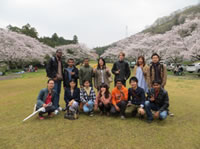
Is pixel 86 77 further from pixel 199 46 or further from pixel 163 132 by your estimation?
pixel 199 46

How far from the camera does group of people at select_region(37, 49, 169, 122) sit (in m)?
3.58

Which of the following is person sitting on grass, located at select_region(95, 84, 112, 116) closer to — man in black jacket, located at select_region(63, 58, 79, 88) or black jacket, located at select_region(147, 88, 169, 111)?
man in black jacket, located at select_region(63, 58, 79, 88)

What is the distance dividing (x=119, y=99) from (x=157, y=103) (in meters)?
1.06

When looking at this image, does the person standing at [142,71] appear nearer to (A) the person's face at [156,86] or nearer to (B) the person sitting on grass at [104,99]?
(A) the person's face at [156,86]

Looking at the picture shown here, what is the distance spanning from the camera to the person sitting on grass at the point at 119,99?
12.3 ft

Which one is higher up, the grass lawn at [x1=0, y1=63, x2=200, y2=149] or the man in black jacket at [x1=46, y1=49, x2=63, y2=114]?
the man in black jacket at [x1=46, y1=49, x2=63, y2=114]

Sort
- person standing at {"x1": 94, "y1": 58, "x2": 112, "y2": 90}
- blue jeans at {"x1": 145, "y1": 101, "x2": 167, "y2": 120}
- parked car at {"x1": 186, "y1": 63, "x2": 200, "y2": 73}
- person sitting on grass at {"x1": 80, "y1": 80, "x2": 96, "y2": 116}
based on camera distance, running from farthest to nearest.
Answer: parked car at {"x1": 186, "y1": 63, "x2": 200, "y2": 73}, person standing at {"x1": 94, "y1": 58, "x2": 112, "y2": 90}, person sitting on grass at {"x1": 80, "y1": 80, "x2": 96, "y2": 116}, blue jeans at {"x1": 145, "y1": 101, "x2": 167, "y2": 120}

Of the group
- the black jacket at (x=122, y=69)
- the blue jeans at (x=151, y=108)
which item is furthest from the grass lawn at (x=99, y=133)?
the black jacket at (x=122, y=69)

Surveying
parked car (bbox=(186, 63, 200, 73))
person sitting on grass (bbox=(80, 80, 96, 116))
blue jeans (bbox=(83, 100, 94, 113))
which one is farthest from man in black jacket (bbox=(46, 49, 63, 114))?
parked car (bbox=(186, 63, 200, 73))

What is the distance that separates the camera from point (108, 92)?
3.99 metres

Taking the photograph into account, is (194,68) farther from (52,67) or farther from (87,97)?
(52,67)

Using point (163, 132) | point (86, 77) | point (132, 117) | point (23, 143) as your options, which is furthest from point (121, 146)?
point (86, 77)

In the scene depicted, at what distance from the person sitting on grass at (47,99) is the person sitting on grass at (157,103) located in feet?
9.11

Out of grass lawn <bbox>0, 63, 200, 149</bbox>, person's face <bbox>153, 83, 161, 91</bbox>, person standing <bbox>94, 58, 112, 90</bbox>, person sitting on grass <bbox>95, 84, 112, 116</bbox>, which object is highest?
person standing <bbox>94, 58, 112, 90</bbox>
